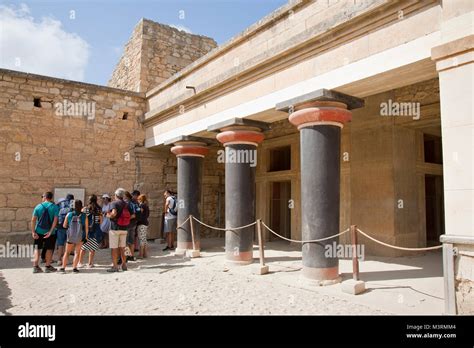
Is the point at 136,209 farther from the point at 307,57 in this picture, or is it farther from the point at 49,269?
the point at 307,57

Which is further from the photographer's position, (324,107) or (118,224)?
(118,224)

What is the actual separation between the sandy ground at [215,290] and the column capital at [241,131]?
8.35ft

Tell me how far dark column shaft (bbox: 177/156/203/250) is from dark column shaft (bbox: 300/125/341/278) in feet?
12.7

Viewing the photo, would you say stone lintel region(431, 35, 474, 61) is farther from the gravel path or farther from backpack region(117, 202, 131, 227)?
backpack region(117, 202, 131, 227)

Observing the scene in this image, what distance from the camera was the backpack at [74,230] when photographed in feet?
20.8

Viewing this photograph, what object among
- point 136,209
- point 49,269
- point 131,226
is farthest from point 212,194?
point 49,269

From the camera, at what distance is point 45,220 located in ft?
20.8

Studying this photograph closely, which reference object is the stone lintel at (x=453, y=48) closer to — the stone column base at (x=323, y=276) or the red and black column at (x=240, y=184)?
the stone column base at (x=323, y=276)

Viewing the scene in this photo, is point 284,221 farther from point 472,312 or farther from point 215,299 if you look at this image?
point 472,312

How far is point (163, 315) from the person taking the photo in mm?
4109

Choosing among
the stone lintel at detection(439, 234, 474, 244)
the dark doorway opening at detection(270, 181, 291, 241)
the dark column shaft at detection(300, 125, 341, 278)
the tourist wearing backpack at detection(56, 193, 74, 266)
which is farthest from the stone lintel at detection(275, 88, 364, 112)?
the dark doorway opening at detection(270, 181, 291, 241)

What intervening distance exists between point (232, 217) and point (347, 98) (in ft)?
10.7

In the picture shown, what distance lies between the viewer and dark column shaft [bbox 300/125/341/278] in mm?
5254

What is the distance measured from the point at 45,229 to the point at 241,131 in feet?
13.6
